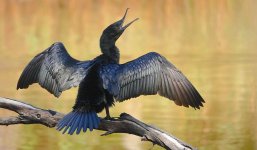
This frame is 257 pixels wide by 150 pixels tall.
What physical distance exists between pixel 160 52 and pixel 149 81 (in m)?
13.7

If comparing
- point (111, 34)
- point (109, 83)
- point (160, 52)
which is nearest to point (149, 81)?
point (109, 83)

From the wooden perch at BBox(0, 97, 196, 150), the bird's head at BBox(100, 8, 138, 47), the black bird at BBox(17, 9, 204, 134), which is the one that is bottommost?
the wooden perch at BBox(0, 97, 196, 150)

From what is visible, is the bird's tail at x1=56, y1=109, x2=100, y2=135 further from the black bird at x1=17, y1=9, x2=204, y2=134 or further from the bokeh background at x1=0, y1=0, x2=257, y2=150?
the bokeh background at x1=0, y1=0, x2=257, y2=150

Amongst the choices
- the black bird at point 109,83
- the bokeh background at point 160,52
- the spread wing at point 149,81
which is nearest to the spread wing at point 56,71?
the black bird at point 109,83

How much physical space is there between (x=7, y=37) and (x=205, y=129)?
1229 centimetres

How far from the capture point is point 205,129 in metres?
13.5

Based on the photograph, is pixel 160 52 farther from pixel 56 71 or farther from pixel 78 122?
pixel 78 122

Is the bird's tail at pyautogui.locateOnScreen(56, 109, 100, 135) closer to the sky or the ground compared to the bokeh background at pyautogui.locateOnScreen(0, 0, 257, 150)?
closer to the ground

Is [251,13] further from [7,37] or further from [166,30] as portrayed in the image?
[7,37]

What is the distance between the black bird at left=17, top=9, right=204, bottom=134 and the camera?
7996mm

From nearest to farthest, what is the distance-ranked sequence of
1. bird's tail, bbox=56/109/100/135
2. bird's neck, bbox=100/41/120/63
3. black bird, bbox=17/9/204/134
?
bird's tail, bbox=56/109/100/135, black bird, bbox=17/9/204/134, bird's neck, bbox=100/41/120/63

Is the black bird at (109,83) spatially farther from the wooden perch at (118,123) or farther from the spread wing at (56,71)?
the wooden perch at (118,123)

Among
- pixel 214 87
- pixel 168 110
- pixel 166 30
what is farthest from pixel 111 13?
pixel 168 110

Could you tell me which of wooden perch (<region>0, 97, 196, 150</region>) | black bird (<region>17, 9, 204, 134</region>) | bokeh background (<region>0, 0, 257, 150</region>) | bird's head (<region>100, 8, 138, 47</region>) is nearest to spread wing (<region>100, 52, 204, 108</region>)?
black bird (<region>17, 9, 204, 134</region>)
